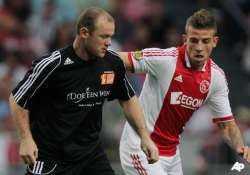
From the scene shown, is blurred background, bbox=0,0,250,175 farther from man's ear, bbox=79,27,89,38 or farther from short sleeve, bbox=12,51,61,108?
man's ear, bbox=79,27,89,38

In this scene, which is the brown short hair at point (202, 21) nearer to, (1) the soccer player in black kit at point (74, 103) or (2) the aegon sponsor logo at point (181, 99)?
(2) the aegon sponsor logo at point (181, 99)

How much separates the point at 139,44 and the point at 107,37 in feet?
22.5

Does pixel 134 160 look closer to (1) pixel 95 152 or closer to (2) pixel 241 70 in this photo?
(1) pixel 95 152

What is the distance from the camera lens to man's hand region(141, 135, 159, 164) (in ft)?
24.0

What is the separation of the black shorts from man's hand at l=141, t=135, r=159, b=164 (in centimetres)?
40

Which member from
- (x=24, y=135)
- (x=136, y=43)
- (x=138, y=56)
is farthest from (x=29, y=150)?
(x=136, y=43)

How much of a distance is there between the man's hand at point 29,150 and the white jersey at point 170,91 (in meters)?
1.37

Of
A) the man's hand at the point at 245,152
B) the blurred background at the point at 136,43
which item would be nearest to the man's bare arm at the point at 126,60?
the man's hand at the point at 245,152

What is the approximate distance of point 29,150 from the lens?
698cm

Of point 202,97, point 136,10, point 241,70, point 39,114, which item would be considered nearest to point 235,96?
point 241,70

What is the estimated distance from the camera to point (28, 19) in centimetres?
1438

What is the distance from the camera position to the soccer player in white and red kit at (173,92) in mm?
7934

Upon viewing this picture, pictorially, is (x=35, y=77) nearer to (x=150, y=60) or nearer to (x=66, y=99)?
(x=66, y=99)

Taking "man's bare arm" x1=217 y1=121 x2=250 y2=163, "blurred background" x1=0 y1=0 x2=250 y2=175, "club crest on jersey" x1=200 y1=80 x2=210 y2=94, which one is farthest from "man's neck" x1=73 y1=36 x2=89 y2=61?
"blurred background" x1=0 y1=0 x2=250 y2=175
